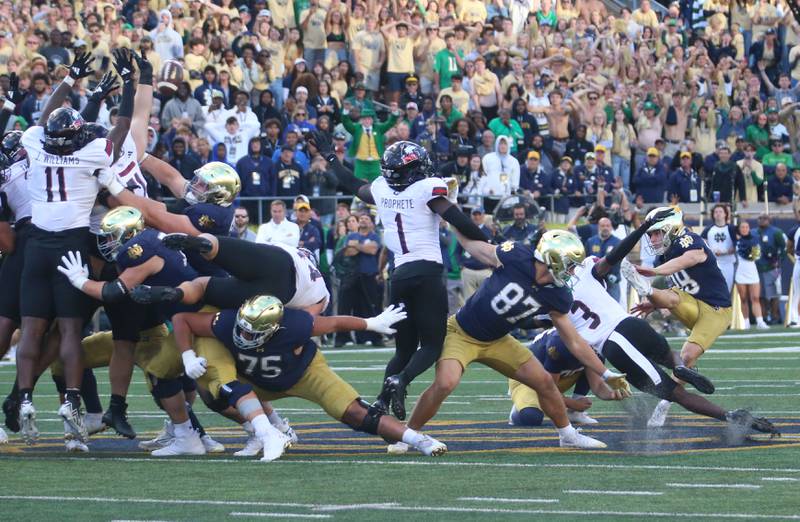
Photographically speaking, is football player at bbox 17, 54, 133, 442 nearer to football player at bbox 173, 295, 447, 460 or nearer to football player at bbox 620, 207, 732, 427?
football player at bbox 173, 295, 447, 460

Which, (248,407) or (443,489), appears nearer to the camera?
(443,489)

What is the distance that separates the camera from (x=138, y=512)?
6.74 m

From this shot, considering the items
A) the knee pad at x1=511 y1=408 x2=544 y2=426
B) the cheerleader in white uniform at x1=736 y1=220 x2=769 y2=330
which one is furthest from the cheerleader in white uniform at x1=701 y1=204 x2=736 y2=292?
the knee pad at x1=511 y1=408 x2=544 y2=426

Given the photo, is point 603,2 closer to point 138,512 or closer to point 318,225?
point 318,225

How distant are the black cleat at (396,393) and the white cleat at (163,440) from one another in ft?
4.28

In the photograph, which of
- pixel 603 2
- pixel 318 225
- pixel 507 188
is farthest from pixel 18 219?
pixel 603 2

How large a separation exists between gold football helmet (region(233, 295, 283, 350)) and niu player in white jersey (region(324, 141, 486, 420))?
1088 millimetres

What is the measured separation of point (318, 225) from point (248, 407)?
31.7 feet

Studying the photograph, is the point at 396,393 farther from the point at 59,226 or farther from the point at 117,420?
the point at 59,226

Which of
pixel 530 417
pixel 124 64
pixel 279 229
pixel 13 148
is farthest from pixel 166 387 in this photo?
pixel 279 229

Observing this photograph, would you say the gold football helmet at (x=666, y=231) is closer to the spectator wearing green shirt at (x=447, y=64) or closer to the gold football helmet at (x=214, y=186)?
the gold football helmet at (x=214, y=186)

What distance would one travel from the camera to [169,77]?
18031 mm

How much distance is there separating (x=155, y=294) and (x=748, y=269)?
13.1 metres

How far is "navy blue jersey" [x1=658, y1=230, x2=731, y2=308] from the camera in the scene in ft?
37.3
